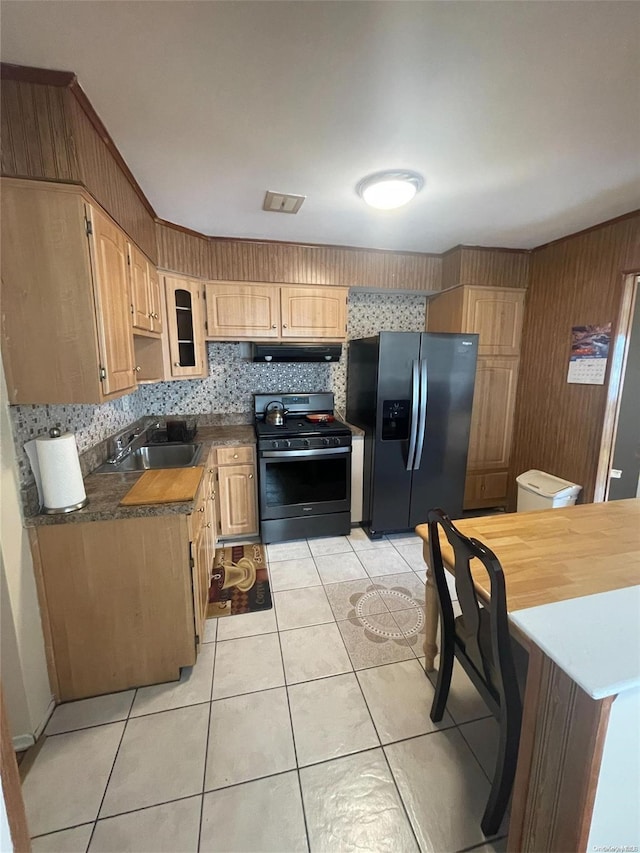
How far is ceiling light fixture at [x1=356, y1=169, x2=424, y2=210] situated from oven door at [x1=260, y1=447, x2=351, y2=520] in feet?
5.59

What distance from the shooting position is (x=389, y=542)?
9.70 ft

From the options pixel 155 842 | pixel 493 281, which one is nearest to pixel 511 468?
pixel 493 281

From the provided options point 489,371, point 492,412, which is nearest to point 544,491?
point 492,412

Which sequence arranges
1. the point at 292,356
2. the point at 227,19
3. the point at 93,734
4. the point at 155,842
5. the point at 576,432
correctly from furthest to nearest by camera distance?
1. the point at 292,356
2. the point at 576,432
3. the point at 93,734
4. the point at 155,842
5. the point at 227,19

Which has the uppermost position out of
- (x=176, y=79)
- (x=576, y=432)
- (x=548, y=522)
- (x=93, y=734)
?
(x=176, y=79)

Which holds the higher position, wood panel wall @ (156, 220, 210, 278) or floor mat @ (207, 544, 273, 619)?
wood panel wall @ (156, 220, 210, 278)

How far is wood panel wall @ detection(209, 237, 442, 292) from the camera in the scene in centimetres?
280

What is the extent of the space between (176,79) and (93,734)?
2.52 metres

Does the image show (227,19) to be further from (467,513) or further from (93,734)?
(467,513)

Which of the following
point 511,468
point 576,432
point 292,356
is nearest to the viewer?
point 576,432

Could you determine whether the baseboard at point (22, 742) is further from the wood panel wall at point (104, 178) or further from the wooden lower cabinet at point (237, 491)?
the wood panel wall at point (104, 178)

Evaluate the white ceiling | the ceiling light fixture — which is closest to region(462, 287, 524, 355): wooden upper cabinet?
the white ceiling

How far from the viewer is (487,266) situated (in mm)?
2963

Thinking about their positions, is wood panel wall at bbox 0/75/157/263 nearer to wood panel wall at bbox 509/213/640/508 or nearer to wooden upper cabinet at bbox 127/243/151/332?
wooden upper cabinet at bbox 127/243/151/332
